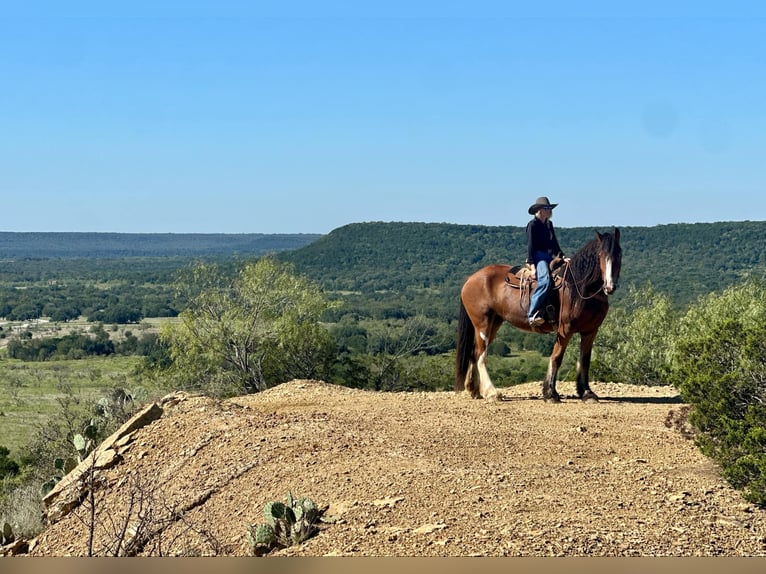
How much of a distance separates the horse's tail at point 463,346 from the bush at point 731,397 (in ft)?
12.3

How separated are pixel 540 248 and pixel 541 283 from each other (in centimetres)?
51

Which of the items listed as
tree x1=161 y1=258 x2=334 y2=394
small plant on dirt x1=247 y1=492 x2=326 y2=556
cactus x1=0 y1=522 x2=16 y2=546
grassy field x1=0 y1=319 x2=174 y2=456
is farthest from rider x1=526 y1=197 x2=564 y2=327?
grassy field x1=0 y1=319 x2=174 y2=456

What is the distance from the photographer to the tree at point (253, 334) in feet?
89.2

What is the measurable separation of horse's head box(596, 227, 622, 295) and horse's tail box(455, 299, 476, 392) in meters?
2.59

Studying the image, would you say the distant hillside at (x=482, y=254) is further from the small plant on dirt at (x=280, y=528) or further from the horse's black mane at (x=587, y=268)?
the small plant on dirt at (x=280, y=528)

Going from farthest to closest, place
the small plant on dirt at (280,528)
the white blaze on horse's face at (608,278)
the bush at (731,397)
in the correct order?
the white blaze on horse's face at (608,278) < the bush at (731,397) < the small plant on dirt at (280,528)

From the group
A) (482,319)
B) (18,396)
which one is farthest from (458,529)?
(18,396)

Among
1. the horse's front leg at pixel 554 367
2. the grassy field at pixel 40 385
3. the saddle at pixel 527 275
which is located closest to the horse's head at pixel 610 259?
the saddle at pixel 527 275

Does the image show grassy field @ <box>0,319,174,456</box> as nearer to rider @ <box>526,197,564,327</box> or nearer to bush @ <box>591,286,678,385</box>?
bush @ <box>591,286,678,385</box>

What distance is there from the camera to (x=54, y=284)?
155750 millimetres

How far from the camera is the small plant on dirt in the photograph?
670 cm

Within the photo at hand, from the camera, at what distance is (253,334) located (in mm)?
27203

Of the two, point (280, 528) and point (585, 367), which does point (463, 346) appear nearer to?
point (585, 367)

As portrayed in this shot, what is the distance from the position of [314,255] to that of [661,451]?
4470 inches
